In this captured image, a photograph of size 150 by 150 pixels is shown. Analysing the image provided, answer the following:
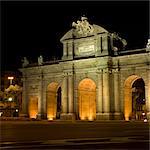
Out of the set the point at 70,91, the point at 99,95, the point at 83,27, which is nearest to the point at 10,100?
the point at 70,91

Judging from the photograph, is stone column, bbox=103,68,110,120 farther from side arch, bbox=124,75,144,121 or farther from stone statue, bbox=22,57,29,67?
stone statue, bbox=22,57,29,67

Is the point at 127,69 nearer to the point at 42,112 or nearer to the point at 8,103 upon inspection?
the point at 42,112

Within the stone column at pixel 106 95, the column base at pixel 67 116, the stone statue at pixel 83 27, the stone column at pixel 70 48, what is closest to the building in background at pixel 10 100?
the column base at pixel 67 116

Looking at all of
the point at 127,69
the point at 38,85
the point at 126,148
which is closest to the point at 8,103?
the point at 38,85

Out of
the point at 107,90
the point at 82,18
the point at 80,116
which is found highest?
the point at 82,18

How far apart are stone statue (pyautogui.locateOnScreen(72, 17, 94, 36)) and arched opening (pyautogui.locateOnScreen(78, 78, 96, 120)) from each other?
7841 mm

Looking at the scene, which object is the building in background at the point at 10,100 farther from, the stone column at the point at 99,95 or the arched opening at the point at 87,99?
the stone column at the point at 99,95

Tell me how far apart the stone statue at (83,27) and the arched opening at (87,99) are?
7.84 meters

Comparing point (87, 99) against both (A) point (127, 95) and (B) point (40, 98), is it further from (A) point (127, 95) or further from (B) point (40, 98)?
(B) point (40, 98)

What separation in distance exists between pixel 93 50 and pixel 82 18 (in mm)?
6158

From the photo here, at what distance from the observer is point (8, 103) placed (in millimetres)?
77438

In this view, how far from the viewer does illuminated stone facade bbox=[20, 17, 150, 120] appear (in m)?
54.8

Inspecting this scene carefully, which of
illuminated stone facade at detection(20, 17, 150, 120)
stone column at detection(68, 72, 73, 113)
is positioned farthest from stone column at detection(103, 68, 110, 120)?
stone column at detection(68, 72, 73, 113)

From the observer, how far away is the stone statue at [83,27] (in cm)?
5881
